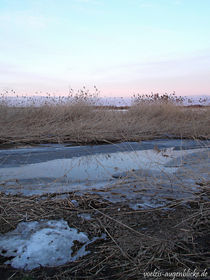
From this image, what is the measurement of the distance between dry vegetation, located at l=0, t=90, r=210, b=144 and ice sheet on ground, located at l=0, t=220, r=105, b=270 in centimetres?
321

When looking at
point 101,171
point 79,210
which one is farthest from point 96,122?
point 79,210

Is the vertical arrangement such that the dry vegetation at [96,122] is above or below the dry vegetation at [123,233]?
above

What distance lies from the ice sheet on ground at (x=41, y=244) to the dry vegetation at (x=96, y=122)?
321 cm

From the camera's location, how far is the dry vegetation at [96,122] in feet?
21.0

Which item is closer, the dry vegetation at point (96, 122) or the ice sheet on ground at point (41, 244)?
the ice sheet on ground at point (41, 244)

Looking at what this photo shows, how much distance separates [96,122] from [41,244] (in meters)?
7.10

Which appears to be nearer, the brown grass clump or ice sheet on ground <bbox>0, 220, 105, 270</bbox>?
the brown grass clump

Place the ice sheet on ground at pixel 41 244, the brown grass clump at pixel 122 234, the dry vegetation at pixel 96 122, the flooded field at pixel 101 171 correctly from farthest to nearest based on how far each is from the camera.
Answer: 1. the dry vegetation at pixel 96 122
2. the flooded field at pixel 101 171
3. the ice sheet on ground at pixel 41 244
4. the brown grass clump at pixel 122 234

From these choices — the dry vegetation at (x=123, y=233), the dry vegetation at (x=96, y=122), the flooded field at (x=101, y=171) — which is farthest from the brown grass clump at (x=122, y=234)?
the dry vegetation at (x=96, y=122)

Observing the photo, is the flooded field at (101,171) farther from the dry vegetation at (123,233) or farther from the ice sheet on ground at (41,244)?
the ice sheet on ground at (41,244)

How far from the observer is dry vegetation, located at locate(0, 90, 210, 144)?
21.0 feet

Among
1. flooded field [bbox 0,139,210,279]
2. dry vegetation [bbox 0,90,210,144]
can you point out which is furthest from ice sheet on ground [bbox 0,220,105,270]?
dry vegetation [bbox 0,90,210,144]

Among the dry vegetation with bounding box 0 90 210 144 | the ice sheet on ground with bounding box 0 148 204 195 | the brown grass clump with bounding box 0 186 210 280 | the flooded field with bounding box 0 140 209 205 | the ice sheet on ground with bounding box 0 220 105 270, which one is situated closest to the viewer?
the brown grass clump with bounding box 0 186 210 280

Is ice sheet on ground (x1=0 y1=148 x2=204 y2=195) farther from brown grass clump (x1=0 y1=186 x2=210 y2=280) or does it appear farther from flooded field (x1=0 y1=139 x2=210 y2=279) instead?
brown grass clump (x1=0 y1=186 x2=210 y2=280)
